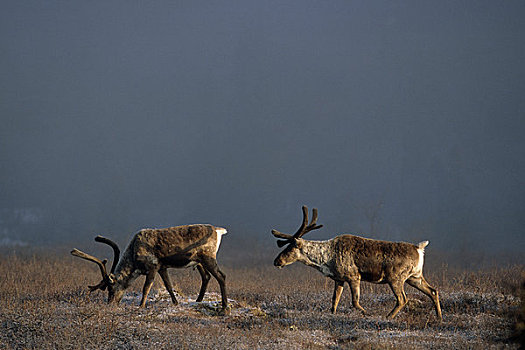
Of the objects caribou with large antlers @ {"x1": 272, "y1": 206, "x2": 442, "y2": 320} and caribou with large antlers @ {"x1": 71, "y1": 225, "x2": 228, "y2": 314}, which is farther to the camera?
caribou with large antlers @ {"x1": 71, "y1": 225, "x2": 228, "y2": 314}

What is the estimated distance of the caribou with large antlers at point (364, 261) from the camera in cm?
1141

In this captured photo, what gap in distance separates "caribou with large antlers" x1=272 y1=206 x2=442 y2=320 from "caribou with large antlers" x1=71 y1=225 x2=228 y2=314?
1.68 m

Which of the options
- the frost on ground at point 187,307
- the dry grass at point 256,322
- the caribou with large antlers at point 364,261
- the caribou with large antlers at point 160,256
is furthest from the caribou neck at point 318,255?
the caribou with large antlers at point 160,256

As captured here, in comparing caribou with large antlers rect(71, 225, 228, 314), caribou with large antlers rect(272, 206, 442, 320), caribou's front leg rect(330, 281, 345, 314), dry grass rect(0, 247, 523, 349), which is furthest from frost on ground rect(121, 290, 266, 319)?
caribou's front leg rect(330, 281, 345, 314)

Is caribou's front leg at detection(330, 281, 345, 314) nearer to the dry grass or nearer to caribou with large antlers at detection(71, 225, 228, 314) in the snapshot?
the dry grass

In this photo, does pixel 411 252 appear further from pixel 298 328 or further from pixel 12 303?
pixel 12 303

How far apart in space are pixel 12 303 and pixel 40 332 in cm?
326

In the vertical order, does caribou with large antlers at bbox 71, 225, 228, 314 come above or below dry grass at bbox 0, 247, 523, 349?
above

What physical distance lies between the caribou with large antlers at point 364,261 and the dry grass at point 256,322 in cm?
64

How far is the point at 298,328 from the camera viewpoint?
1040 centimetres

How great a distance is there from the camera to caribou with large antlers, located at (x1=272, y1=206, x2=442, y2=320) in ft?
37.4

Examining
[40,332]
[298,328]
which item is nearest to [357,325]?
[298,328]

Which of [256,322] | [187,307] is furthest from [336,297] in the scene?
[187,307]

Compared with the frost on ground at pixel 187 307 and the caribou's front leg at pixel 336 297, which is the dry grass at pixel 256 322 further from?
the caribou's front leg at pixel 336 297
